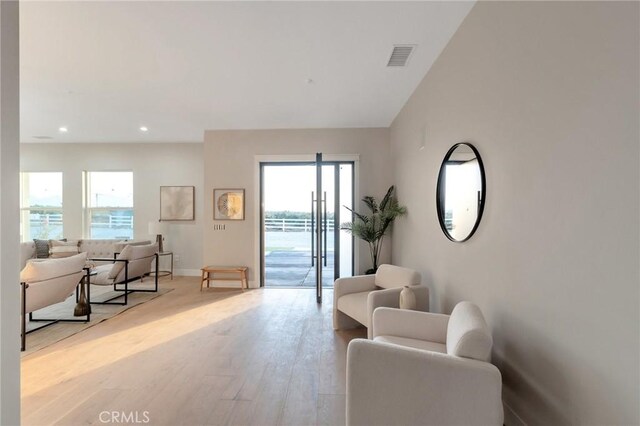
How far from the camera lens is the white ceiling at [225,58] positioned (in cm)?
237

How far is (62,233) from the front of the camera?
23.0 feet

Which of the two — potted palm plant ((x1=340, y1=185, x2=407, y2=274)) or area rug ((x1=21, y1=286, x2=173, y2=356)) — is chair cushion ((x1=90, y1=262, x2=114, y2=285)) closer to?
area rug ((x1=21, y1=286, x2=173, y2=356))

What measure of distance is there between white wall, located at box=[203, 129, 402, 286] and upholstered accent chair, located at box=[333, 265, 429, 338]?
6.00 ft

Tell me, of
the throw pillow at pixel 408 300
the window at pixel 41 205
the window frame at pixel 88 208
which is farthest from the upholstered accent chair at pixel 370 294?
the window at pixel 41 205

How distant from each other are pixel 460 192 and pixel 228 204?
13.8 ft

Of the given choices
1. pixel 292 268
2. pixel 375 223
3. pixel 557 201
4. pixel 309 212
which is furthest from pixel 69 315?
pixel 557 201

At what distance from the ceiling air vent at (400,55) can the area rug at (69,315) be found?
14.8 ft

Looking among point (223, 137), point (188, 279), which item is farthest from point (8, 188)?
point (188, 279)

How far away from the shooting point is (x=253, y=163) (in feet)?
18.6

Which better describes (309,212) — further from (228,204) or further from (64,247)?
(64,247)

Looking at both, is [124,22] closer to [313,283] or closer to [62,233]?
[313,283]

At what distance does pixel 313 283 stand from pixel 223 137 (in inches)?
125

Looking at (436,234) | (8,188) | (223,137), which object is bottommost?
(436,234)

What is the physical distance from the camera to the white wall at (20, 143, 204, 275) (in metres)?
6.84
